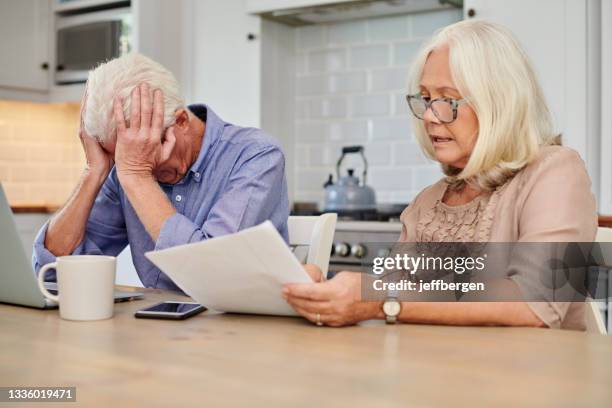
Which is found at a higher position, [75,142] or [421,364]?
[75,142]

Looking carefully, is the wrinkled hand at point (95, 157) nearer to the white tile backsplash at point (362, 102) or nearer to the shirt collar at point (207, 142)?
the shirt collar at point (207, 142)

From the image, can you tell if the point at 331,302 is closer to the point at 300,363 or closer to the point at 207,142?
the point at 300,363

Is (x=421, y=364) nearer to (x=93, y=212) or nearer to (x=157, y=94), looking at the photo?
(x=157, y=94)

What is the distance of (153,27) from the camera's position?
373cm

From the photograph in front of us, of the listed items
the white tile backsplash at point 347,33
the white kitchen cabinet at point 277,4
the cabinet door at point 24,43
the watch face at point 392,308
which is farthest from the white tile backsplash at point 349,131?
the watch face at point 392,308

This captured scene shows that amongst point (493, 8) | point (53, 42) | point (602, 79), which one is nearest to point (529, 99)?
point (602, 79)

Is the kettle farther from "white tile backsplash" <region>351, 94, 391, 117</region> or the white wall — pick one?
the white wall

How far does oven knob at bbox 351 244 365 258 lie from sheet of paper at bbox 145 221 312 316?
1864mm

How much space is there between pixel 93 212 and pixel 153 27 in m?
1.96

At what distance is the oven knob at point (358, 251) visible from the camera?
3.15 metres

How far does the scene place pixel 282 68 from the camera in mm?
3840

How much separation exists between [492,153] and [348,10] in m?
2.10

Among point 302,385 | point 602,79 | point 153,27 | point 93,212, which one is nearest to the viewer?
point 302,385

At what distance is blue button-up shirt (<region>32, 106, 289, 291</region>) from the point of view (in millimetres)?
1706
